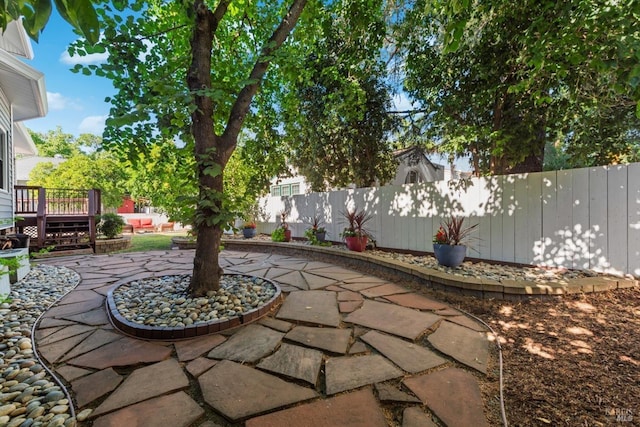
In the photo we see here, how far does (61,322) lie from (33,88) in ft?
17.6

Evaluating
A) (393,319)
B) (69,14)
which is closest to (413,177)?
(393,319)

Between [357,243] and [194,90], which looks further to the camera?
[357,243]

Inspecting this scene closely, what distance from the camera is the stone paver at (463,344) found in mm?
1904

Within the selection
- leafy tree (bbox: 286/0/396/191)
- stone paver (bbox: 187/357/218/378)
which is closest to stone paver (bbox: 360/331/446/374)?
stone paver (bbox: 187/357/218/378)

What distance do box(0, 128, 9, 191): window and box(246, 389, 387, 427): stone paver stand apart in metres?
7.68

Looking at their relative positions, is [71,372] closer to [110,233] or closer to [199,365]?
[199,365]

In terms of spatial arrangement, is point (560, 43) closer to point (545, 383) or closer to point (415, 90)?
point (415, 90)

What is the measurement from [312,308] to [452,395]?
Answer: 154 centimetres

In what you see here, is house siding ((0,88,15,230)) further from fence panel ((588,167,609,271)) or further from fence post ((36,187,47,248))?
fence panel ((588,167,609,271))

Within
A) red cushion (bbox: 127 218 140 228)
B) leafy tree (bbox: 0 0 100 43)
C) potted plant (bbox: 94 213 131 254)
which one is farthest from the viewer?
red cushion (bbox: 127 218 140 228)

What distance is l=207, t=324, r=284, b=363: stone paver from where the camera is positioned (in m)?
1.95

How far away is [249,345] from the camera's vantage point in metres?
2.10

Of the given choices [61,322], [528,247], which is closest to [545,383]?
[528,247]

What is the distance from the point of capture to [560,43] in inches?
114
